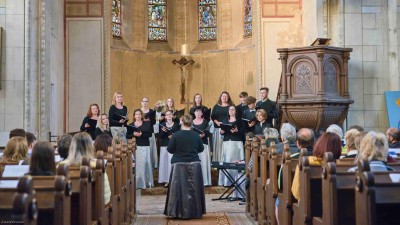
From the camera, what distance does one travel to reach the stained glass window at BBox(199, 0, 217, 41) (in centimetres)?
1761

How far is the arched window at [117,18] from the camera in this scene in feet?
54.0

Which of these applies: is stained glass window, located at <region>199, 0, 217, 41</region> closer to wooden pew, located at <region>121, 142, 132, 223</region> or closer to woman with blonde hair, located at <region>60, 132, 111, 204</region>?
wooden pew, located at <region>121, 142, 132, 223</region>

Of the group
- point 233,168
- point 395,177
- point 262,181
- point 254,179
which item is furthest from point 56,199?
point 233,168

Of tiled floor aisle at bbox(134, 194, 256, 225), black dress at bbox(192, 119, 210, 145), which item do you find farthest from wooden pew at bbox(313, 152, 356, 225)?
black dress at bbox(192, 119, 210, 145)

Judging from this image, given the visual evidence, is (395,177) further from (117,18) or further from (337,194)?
(117,18)

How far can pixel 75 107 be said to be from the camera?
15.3m

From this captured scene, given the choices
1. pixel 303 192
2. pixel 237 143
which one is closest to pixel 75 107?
pixel 237 143

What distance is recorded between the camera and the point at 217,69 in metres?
17.1

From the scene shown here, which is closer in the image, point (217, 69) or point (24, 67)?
point (24, 67)

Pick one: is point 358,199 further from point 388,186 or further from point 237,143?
point 237,143

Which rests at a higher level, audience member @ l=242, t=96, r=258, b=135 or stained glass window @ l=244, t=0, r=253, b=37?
stained glass window @ l=244, t=0, r=253, b=37

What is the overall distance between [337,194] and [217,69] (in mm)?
13057

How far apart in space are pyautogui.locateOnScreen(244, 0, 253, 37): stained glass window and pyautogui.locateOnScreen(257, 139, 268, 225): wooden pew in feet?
30.1

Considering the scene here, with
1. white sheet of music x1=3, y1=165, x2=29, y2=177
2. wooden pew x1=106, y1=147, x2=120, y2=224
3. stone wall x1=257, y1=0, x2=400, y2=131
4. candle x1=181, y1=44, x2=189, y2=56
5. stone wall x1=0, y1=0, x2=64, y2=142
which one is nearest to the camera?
white sheet of music x1=3, y1=165, x2=29, y2=177
